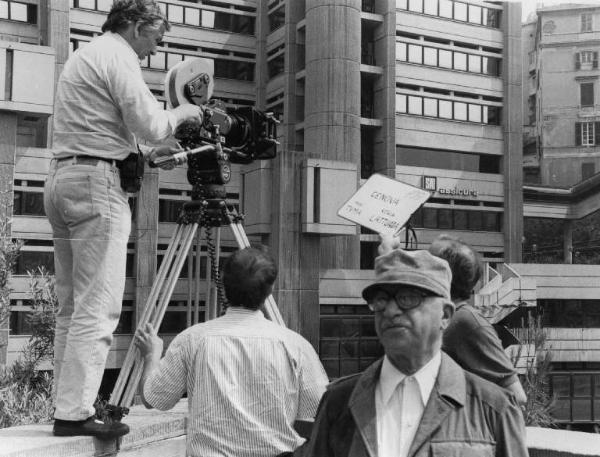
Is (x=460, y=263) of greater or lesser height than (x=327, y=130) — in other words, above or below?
below

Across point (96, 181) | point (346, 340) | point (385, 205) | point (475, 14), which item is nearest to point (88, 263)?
point (96, 181)

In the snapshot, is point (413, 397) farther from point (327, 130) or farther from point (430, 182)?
point (430, 182)

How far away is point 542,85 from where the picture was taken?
19.0 metres

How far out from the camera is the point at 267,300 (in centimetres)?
279

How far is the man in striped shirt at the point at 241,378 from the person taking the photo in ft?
5.66

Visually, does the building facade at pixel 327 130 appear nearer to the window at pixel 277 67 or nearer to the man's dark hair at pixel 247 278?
the window at pixel 277 67

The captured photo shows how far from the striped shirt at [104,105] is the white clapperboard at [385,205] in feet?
9.02

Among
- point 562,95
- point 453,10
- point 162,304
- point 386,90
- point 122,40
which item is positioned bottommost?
point 162,304

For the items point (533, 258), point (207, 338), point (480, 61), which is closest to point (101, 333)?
point (207, 338)

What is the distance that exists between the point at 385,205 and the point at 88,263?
3.30 metres

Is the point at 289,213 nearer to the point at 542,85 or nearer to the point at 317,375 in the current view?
the point at 317,375

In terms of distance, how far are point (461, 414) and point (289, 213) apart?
29.5 feet

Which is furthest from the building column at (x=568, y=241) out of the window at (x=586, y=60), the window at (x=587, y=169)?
the window at (x=586, y=60)

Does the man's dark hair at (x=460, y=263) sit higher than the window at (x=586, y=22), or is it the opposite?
the window at (x=586, y=22)
